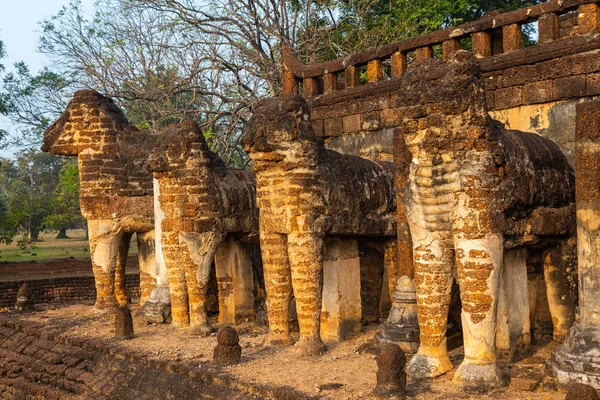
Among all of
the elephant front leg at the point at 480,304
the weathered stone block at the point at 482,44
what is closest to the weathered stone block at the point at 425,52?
the weathered stone block at the point at 482,44

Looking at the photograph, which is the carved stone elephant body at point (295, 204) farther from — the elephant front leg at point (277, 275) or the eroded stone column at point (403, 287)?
the eroded stone column at point (403, 287)

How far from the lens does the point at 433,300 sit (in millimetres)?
6953

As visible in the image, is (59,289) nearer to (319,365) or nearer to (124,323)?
(124,323)

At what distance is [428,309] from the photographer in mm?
6977

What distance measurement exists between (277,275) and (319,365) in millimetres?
1233

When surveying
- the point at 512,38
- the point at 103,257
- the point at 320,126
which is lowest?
the point at 103,257

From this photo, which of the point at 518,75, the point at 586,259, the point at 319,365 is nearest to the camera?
the point at 586,259

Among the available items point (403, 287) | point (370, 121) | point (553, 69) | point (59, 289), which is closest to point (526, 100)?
point (553, 69)

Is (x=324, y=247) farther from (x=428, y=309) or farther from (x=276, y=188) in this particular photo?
(x=428, y=309)

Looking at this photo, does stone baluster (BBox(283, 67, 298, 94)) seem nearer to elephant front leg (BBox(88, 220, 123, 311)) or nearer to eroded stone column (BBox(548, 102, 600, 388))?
elephant front leg (BBox(88, 220, 123, 311))

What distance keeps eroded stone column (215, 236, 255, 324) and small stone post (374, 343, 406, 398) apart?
4769mm

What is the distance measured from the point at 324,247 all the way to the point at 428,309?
2142 millimetres

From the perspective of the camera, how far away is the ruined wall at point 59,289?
1778 centimetres

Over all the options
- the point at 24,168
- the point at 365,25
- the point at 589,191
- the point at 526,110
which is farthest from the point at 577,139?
the point at 24,168
